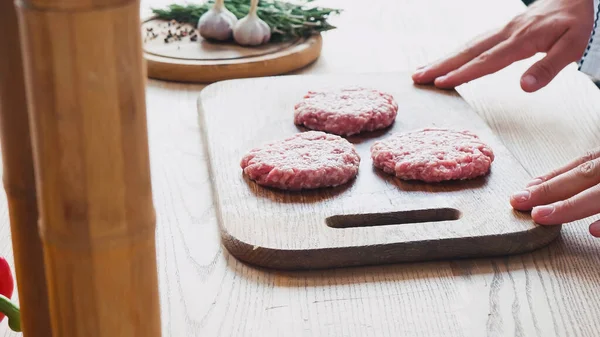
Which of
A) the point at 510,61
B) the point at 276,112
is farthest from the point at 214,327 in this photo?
the point at 510,61

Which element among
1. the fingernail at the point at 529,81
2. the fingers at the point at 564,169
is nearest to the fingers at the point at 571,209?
the fingers at the point at 564,169

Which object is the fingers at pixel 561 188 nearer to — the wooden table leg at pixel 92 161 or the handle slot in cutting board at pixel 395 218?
the handle slot in cutting board at pixel 395 218

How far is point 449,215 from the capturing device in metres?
1.32

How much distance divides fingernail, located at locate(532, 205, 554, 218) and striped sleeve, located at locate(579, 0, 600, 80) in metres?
0.60

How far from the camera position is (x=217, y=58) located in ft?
6.38

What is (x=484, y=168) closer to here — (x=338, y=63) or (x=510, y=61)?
(x=510, y=61)

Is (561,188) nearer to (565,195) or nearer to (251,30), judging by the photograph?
(565,195)

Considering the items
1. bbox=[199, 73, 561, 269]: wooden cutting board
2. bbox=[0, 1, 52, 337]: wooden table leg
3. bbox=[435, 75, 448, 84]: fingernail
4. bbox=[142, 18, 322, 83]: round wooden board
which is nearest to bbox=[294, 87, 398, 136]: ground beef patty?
bbox=[199, 73, 561, 269]: wooden cutting board

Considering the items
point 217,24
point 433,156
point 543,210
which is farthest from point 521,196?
point 217,24

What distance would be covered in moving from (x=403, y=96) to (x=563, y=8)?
44cm

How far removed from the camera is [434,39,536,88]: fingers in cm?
182

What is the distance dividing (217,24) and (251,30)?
0.09 metres

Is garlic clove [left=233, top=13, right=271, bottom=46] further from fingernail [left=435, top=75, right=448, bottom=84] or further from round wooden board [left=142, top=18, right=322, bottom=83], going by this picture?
fingernail [left=435, top=75, right=448, bottom=84]

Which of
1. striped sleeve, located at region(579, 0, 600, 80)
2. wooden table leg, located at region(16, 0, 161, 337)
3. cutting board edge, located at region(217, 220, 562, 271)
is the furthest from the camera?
striped sleeve, located at region(579, 0, 600, 80)
